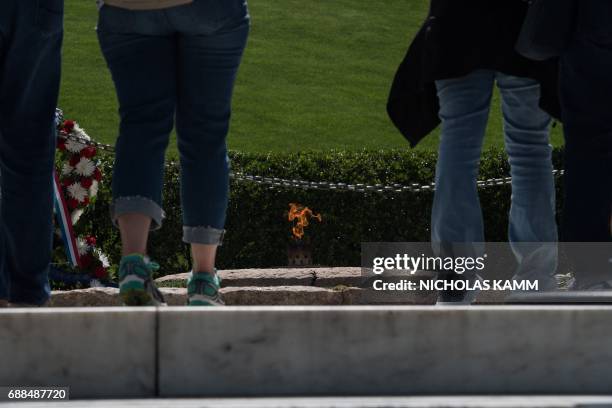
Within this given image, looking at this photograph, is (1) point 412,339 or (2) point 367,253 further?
(2) point 367,253

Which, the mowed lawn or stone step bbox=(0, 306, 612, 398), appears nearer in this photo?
stone step bbox=(0, 306, 612, 398)

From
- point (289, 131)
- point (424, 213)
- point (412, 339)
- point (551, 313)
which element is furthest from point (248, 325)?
point (289, 131)

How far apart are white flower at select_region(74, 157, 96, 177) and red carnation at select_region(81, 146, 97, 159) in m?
0.05

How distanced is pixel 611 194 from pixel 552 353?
1.18 m

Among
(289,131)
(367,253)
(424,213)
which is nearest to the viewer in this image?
(367,253)

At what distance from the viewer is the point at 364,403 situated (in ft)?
10.5

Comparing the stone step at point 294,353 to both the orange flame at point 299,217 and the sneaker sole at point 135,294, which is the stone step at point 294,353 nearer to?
the sneaker sole at point 135,294

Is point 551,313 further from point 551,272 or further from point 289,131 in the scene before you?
point 289,131

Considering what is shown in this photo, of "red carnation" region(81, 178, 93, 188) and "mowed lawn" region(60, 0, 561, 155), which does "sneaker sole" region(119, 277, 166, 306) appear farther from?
"mowed lawn" region(60, 0, 561, 155)

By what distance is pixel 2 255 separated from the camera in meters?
4.62

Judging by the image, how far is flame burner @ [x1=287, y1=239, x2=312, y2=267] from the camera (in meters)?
11.7

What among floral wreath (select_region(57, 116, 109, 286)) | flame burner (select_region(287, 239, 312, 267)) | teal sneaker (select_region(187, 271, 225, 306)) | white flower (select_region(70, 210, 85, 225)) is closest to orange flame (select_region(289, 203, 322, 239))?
flame burner (select_region(287, 239, 312, 267))

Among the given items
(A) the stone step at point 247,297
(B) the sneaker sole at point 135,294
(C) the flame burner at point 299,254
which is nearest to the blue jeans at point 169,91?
(B) the sneaker sole at point 135,294

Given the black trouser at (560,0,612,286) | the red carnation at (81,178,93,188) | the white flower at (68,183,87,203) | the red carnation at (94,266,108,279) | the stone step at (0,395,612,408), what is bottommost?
the red carnation at (94,266,108,279)
